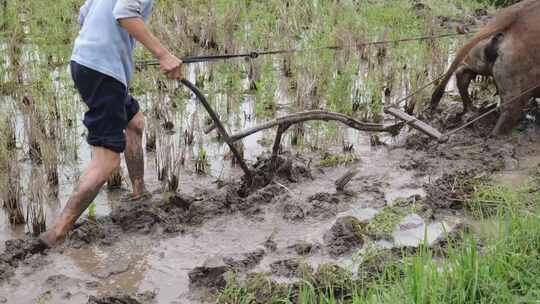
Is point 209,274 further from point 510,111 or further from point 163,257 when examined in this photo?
point 510,111

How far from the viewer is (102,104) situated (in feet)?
14.2

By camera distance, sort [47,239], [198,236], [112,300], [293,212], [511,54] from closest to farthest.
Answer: [112,300] < [47,239] < [198,236] < [293,212] < [511,54]

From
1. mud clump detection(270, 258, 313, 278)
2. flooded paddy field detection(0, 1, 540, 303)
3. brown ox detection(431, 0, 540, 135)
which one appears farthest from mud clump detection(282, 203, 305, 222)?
brown ox detection(431, 0, 540, 135)

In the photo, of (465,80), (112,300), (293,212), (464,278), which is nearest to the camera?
(464,278)

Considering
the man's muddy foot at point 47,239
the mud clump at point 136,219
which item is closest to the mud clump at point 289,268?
the mud clump at point 136,219

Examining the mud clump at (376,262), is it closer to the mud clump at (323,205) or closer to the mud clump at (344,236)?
the mud clump at (344,236)

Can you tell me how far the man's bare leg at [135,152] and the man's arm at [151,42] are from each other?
2.61ft

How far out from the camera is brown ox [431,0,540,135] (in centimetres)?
577

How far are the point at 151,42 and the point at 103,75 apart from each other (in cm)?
38

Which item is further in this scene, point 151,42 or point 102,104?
point 102,104

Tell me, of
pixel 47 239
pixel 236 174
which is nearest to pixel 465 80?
pixel 236 174

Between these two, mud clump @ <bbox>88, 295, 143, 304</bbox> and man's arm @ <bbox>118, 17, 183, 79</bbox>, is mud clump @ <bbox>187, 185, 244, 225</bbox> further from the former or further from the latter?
mud clump @ <bbox>88, 295, 143, 304</bbox>

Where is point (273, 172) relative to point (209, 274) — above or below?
above

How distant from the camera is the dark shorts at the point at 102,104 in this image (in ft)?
14.1
